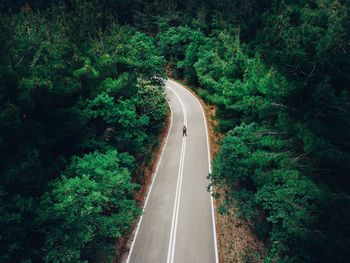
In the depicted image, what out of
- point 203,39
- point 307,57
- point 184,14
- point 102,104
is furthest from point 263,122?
point 184,14

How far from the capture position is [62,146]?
17578 mm

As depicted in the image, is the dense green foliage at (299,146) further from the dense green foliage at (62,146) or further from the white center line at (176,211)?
the dense green foliage at (62,146)

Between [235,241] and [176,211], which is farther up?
[176,211]

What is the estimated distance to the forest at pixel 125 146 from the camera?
12.4m

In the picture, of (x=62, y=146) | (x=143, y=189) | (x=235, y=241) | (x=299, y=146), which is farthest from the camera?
(x=143, y=189)

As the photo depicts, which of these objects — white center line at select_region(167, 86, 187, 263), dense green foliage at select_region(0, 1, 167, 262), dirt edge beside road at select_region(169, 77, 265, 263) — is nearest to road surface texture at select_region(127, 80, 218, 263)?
white center line at select_region(167, 86, 187, 263)

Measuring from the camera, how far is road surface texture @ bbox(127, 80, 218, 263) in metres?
16.1

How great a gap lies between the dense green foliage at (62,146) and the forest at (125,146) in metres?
0.06

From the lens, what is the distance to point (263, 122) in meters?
18.7

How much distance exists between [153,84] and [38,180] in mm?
20257

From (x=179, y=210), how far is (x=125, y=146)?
20.9 feet

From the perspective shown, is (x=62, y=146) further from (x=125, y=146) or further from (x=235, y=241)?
(x=235, y=241)

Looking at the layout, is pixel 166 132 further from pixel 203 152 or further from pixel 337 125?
pixel 337 125

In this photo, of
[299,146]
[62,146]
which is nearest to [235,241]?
[299,146]
